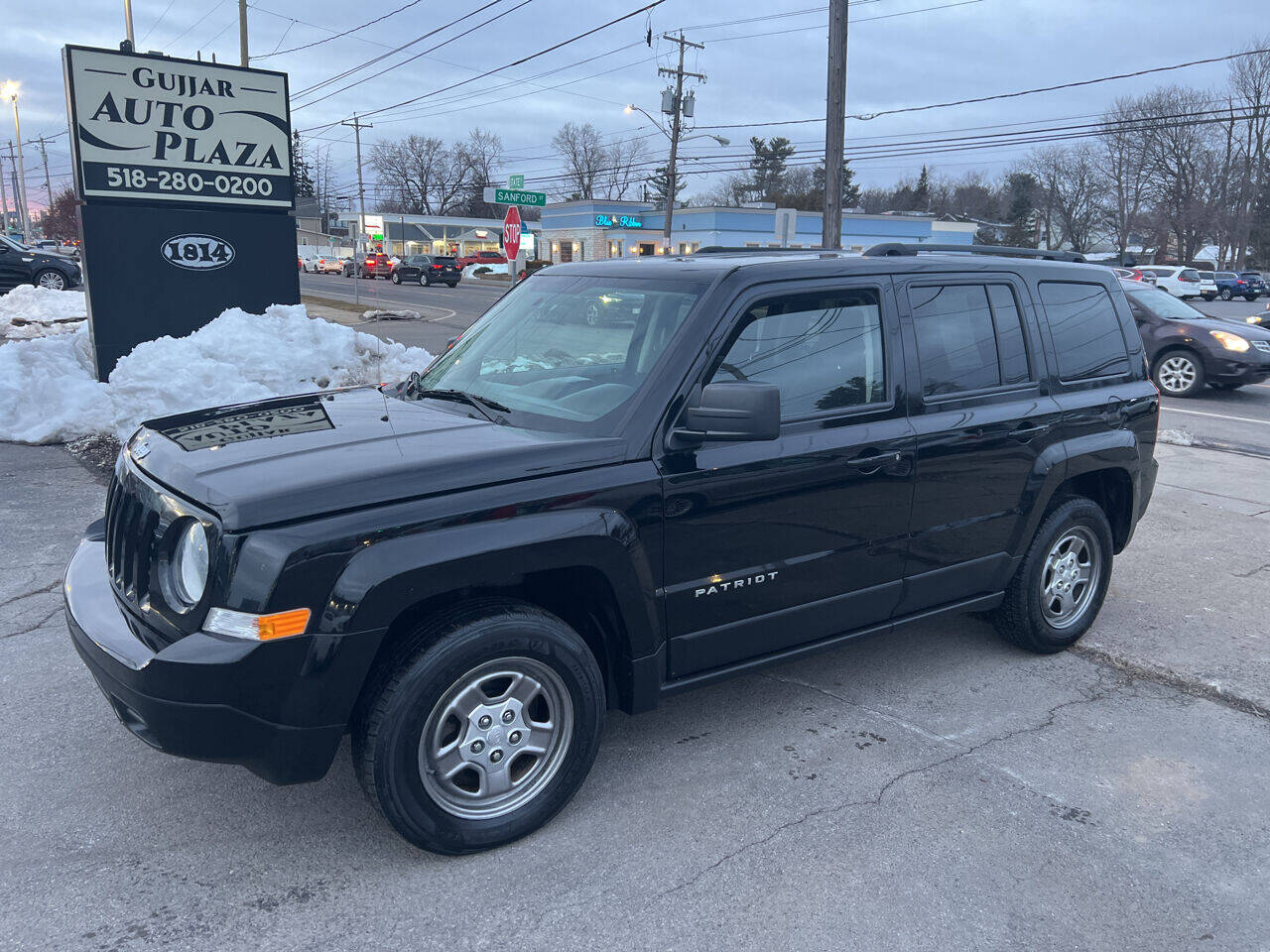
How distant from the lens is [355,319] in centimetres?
2514

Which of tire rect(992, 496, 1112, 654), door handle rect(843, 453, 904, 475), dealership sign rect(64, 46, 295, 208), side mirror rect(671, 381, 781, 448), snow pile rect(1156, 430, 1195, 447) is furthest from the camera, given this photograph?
dealership sign rect(64, 46, 295, 208)

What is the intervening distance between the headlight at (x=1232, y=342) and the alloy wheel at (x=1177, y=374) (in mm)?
459

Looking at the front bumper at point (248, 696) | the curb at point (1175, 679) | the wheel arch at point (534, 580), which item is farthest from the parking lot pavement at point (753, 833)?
the wheel arch at point (534, 580)

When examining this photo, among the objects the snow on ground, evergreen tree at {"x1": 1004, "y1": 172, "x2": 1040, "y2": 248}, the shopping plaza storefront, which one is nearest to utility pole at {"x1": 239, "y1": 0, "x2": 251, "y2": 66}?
the snow on ground

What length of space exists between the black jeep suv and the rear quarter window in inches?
1.2

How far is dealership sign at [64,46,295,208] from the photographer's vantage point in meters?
10.9

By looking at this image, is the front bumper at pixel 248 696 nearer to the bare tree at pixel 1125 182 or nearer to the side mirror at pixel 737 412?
the side mirror at pixel 737 412

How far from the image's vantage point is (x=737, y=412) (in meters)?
3.09

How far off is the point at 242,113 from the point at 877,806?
1138cm

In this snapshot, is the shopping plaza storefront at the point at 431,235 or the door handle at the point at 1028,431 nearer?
the door handle at the point at 1028,431

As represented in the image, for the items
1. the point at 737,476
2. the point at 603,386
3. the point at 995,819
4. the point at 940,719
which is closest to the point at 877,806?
the point at 995,819

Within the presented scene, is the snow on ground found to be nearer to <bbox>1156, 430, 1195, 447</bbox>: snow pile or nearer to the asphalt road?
<bbox>1156, 430, 1195, 447</bbox>: snow pile

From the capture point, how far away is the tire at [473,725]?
112 inches

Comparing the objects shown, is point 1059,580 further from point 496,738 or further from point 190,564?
point 190,564
